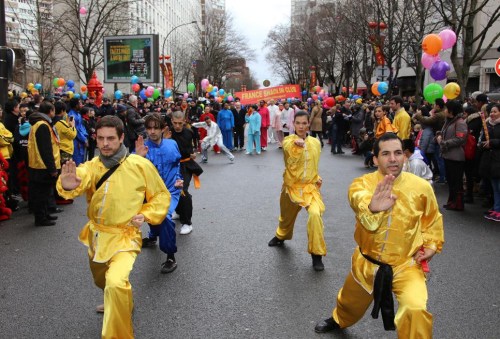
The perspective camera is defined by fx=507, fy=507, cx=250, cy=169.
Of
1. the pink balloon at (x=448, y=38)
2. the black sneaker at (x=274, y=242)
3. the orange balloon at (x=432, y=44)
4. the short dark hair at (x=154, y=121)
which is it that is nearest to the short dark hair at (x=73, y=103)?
the short dark hair at (x=154, y=121)

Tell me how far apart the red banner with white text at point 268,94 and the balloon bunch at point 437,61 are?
512 inches

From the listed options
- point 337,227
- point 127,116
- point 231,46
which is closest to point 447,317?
point 337,227

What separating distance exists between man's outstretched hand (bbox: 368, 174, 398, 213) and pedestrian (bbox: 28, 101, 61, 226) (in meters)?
6.06

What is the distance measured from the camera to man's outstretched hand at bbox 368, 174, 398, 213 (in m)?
3.09

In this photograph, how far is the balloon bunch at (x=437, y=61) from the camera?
474 inches

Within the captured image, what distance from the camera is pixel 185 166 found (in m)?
7.52

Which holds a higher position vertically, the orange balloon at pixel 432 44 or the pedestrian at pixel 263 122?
the orange balloon at pixel 432 44

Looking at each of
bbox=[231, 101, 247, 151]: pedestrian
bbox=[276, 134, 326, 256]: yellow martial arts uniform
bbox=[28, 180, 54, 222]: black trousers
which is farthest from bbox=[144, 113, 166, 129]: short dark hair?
bbox=[231, 101, 247, 151]: pedestrian

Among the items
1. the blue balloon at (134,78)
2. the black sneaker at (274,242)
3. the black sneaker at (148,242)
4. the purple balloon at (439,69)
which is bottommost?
the black sneaker at (148,242)

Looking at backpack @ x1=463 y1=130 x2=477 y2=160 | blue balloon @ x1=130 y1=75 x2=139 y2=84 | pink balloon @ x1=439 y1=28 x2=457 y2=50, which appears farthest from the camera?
blue balloon @ x1=130 y1=75 x2=139 y2=84

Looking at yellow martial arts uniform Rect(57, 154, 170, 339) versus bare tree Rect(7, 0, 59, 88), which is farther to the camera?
bare tree Rect(7, 0, 59, 88)

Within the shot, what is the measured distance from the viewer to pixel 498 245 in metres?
6.66

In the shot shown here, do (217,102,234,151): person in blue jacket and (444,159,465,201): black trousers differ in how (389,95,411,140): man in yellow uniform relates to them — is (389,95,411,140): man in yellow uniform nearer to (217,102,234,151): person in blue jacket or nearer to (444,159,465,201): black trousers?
(444,159,465,201): black trousers

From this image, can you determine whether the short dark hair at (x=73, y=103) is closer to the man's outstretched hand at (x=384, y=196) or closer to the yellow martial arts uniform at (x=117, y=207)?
the yellow martial arts uniform at (x=117, y=207)
